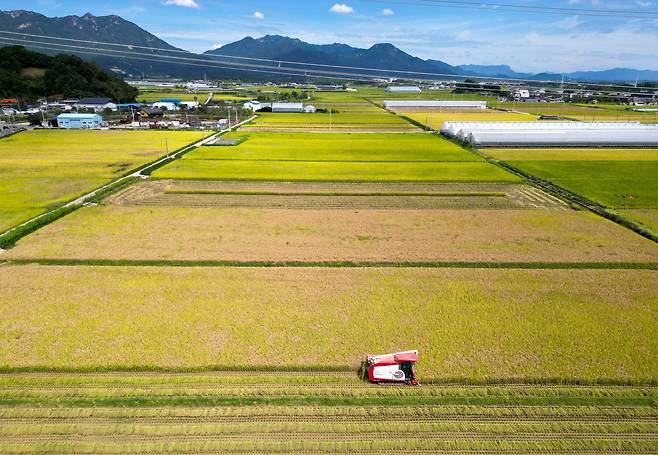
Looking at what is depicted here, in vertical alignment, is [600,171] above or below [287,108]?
below

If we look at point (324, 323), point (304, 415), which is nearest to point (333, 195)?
point (324, 323)

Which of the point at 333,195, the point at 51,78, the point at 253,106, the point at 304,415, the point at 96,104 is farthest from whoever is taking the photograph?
the point at 51,78

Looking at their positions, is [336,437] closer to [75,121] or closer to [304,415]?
[304,415]

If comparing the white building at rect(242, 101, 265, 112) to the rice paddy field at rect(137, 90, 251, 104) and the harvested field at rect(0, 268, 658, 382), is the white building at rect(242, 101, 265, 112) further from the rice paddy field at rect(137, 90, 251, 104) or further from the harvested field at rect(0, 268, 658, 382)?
the harvested field at rect(0, 268, 658, 382)

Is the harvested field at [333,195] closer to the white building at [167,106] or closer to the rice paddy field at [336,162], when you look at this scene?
the rice paddy field at [336,162]

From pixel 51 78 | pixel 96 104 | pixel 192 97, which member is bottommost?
pixel 96 104

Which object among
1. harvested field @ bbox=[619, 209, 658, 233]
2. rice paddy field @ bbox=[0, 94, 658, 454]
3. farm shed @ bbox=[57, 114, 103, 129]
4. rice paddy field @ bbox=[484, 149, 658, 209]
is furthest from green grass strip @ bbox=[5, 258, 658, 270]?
farm shed @ bbox=[57, 114, 103, 129]

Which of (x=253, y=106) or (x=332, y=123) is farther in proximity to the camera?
(x=253, y=106)
